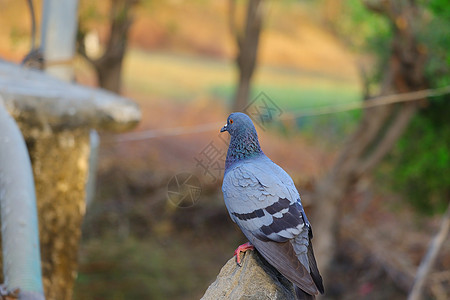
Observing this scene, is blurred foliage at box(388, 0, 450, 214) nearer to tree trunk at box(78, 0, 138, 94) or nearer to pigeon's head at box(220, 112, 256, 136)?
pigeon's head at box(220, 112, 256, 136)

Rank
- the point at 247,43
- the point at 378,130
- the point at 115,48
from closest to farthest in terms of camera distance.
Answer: the point at 378,130
the point at 115,48
the point at 247,43

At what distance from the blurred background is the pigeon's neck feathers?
7 cm

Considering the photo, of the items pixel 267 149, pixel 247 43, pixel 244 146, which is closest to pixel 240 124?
pixel 244 146

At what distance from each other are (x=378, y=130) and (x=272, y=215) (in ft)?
15.9

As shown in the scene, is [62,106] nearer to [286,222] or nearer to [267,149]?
[286,222]

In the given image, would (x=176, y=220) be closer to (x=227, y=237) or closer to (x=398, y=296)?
(x=227, y=237)

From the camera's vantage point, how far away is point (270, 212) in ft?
6.66

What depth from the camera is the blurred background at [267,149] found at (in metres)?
6.00

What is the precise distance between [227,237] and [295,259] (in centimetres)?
775

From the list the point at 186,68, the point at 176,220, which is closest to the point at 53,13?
the point at 176,220

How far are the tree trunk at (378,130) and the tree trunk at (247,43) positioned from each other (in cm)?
360

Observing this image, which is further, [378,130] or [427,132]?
[427,132]

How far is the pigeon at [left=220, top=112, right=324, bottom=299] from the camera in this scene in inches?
78.8

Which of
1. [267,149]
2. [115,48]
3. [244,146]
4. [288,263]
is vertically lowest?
[267,149]
